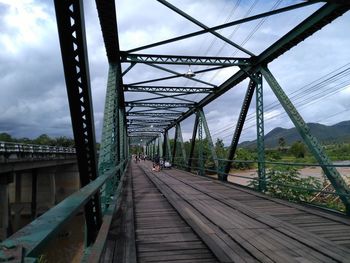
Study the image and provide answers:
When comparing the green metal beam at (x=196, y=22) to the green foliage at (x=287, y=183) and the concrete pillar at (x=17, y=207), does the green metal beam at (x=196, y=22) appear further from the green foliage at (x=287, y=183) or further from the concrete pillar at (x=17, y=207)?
the concrete pillar at (x=17, y=207)

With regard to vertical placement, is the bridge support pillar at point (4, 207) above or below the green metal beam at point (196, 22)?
below

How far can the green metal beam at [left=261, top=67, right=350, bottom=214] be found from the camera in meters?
8.39

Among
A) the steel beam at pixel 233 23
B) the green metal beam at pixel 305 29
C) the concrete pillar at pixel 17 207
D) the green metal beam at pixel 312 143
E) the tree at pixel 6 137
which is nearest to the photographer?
the green metal beam at pixel 312 143

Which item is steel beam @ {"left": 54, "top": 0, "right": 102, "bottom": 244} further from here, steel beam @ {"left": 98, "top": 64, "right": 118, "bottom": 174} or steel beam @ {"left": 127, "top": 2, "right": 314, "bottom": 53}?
steel beam @ {"left": 127, "top": 2, "right": 314, "bottom": 53}

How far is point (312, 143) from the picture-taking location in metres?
9.44

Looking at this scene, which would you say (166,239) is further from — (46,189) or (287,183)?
(46,189)

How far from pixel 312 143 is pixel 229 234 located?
14.5 feet

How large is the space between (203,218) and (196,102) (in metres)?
18.6

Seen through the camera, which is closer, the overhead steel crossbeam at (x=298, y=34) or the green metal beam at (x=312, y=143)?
the green metal beam at (x=312, y=143)

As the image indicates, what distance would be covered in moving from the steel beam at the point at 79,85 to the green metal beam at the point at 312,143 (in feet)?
17.6

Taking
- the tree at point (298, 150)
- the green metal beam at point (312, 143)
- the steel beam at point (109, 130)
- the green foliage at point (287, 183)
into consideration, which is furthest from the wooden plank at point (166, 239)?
the tree at point (298, 150)

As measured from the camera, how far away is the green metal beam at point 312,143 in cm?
839

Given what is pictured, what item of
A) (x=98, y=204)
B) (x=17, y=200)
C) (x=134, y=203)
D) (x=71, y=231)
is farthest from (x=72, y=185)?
(x=98, y=204)

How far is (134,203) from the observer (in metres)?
10.7
